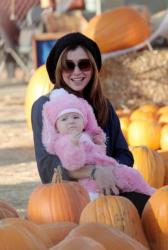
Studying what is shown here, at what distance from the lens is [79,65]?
348 cm

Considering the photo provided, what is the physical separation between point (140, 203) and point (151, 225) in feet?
2.04

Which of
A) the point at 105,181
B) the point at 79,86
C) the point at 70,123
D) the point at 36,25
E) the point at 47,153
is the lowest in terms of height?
the point at 105,181

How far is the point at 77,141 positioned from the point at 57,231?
0.99 metres

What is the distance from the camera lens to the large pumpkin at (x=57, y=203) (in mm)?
2742

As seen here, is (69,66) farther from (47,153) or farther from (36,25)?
(36,25)

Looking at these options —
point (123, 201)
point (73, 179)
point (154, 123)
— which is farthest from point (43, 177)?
point (154, 123)

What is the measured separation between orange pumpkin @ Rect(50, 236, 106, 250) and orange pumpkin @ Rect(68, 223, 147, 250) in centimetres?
9

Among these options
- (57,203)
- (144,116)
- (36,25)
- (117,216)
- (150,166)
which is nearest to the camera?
(117,216)

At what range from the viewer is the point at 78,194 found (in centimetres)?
279

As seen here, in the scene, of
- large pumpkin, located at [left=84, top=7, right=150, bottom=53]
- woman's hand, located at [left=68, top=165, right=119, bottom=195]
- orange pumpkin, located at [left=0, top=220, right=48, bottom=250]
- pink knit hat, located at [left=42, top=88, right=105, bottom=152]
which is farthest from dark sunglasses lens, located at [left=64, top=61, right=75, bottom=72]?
large pumpkin, located at [left=84, top=7, right=150, bottom=53]

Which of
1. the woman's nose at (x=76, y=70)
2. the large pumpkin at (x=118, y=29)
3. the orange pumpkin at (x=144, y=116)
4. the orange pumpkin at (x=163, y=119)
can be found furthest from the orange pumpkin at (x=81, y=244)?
the large pumpkin at (x=118, y=29)

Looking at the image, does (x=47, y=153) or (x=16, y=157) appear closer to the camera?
(x=47, y=153)

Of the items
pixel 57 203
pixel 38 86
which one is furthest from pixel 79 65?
pixel 38 86

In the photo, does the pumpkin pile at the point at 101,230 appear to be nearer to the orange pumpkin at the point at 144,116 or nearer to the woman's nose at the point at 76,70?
the woman's nose at the point at 76,70
